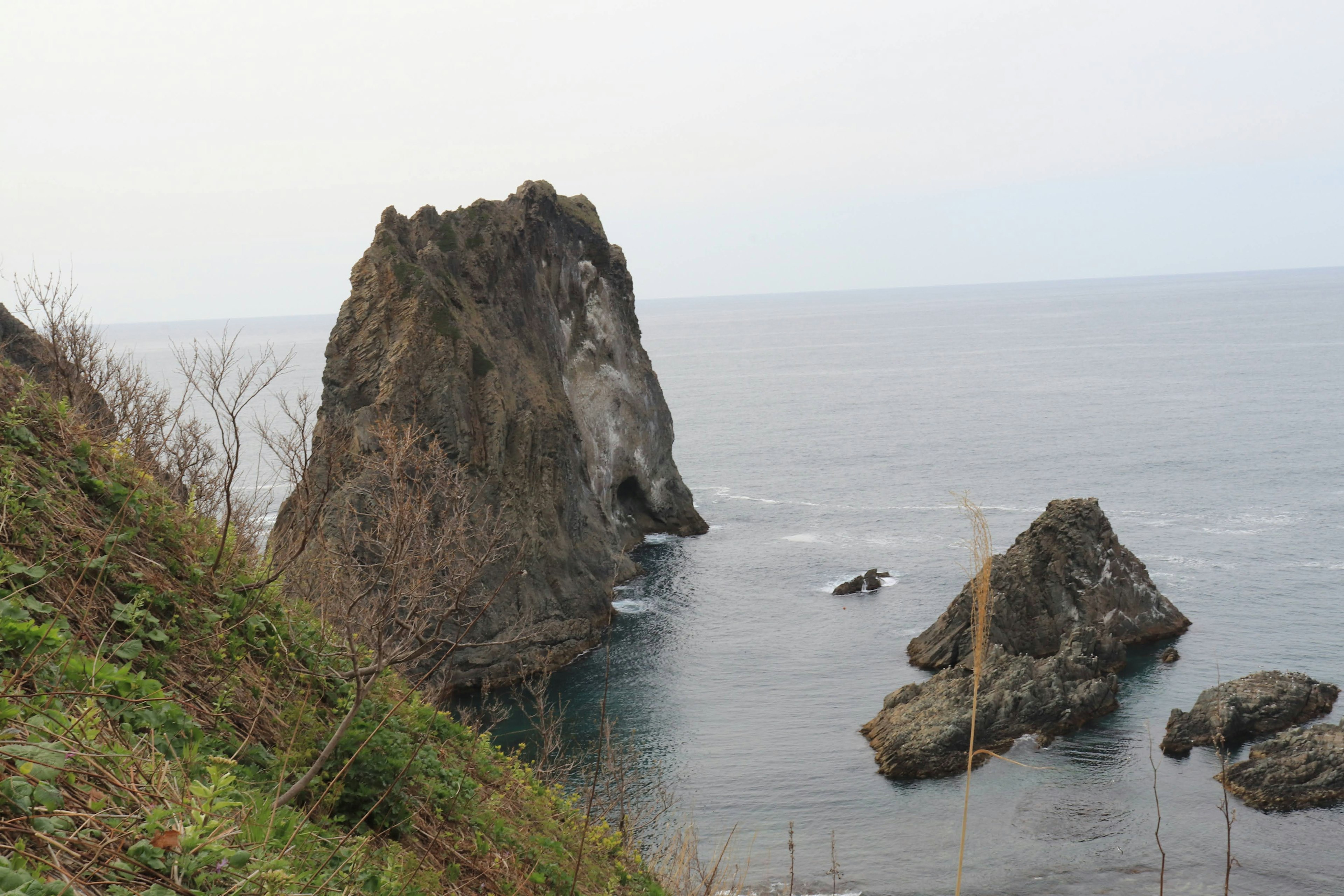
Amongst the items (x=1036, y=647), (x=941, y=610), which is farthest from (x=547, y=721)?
(x=941, y=610)

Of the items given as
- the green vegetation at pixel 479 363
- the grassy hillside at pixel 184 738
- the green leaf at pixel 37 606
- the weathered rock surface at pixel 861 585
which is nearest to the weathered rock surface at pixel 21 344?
the green vegetation at pixel 479 363

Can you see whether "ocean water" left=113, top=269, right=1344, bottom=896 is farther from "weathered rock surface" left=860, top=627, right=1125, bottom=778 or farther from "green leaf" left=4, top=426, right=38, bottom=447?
"green leaf" left=4, top=426, right=38, bottom=447

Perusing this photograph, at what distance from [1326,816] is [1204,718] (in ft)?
19.9

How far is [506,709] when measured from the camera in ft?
132

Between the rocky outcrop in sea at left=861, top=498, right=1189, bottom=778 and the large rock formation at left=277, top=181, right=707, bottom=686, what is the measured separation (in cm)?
1419

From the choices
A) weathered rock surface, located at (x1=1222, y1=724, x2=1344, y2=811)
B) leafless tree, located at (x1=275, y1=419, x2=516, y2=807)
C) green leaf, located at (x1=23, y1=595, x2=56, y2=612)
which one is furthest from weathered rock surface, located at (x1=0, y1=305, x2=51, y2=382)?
weathered rock surface, located at (x1=1222, y1=724, x2=1344, y2=811)

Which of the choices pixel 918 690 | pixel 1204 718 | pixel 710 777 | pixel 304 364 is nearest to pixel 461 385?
pixel 710 777

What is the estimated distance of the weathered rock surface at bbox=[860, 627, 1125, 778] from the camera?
119 ft

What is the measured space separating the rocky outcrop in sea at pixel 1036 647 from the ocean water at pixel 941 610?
3.31 ft

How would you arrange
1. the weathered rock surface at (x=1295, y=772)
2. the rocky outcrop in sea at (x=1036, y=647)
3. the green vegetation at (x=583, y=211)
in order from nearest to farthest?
the weathered rock surface at (x=1295, y=772), the rocky outcrop in sea at (x=1036, y=647), the green vegetation at (x=583, y=211)

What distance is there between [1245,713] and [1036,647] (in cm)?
1044

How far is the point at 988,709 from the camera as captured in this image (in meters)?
38.9

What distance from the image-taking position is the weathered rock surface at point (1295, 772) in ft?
105

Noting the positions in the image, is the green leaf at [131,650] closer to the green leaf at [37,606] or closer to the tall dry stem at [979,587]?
the green leaf at [37,606]
